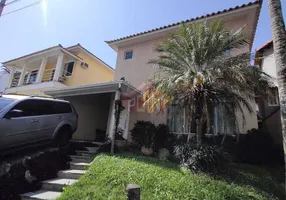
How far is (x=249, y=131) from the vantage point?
935cm

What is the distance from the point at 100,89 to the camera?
1070 cm

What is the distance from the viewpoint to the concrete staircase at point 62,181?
19.7 ft

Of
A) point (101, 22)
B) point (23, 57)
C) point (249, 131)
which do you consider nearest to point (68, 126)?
point (101, 22)

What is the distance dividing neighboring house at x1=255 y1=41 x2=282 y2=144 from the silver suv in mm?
8803

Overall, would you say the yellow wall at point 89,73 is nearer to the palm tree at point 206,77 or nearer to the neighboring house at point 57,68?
the neighboring house at point 57,68

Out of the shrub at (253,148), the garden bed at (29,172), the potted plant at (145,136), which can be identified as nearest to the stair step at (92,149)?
the garden bed at (29,172)

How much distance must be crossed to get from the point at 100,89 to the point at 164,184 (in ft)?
20.6

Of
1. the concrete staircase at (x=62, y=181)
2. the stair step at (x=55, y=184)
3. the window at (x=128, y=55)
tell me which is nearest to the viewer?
the concrete staircase at (x=62, y=181)

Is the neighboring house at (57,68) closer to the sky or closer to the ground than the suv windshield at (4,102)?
closer to the sky

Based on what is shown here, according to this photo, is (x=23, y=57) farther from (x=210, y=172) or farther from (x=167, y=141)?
(x=210, y=172)

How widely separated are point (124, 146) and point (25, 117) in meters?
4.70

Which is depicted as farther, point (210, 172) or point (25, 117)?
point (25, 117)

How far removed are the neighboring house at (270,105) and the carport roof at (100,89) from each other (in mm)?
5973

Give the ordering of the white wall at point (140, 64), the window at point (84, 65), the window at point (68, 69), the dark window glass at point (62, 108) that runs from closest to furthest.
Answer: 1. the dark window glass at point (62, 108)
2. the white wall at point (140, 64)
3. the window at point (68, 69)
4. the window at point (84, 65)
